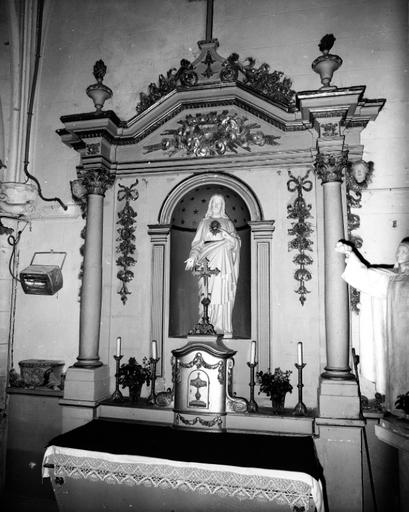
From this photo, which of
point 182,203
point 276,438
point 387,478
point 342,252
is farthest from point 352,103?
point 387,478

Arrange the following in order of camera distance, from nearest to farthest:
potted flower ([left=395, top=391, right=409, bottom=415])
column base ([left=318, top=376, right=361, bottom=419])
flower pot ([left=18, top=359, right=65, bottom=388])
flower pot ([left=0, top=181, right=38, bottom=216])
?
1. potted flower ([left=395, top=391, right=409, bottom=415])
2. column base ([left=318, top=376, right=361, bottom=419])
3. flower pot ([left=18, top=359, right=65, bottom=388])
4. flower pot ([left=0, top=181, right=38, bottom=216])

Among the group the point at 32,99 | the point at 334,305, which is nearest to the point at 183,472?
the point at 334,305

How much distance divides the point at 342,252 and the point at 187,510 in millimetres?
2740

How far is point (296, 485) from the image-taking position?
11.7ft

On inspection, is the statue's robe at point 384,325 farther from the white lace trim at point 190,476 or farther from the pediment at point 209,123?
the pediment at point 209,123

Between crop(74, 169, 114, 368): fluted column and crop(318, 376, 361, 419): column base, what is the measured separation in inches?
97.1

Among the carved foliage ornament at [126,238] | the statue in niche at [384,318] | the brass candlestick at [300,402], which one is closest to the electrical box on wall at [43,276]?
the carved foliage ornament at [126,238]

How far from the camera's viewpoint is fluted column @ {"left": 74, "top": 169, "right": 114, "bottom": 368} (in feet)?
17.0

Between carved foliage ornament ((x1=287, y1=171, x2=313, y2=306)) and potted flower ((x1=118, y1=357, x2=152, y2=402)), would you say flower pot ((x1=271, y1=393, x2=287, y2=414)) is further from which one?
potted flower ((x1=118, y1=357, x2=152, y2=402))

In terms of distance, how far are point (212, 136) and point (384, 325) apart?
2779mm

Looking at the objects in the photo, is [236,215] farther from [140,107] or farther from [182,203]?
[140,107]

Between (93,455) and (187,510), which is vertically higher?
(93,455)

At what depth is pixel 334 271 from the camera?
4.61m

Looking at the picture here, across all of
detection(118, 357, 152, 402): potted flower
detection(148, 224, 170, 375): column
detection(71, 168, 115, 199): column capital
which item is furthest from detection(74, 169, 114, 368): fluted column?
detection(148, 224, 170, 375): column
